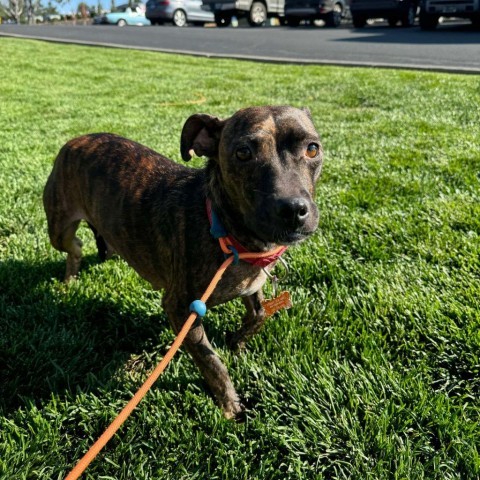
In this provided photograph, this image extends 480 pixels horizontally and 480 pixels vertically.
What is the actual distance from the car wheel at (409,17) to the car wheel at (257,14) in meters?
8.34

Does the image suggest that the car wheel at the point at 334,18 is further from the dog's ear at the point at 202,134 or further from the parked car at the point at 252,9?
the dog's ear at the point at 202,134

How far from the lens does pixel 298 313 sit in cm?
320

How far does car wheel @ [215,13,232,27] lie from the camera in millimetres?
29109

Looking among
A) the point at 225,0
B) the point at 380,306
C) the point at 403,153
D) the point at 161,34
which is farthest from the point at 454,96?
the point at 225,0

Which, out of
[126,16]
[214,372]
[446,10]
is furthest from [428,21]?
[126,16]

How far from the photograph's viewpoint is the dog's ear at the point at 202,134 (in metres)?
2.93

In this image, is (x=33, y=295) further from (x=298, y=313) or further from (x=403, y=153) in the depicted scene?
(x=403, y=153)

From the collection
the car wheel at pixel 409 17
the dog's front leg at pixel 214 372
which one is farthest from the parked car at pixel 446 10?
the dog's front leg at pixel 214 372

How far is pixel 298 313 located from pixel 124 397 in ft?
3.96

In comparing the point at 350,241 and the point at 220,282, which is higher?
the point at 220,282

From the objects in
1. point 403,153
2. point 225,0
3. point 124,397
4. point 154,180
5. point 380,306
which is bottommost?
point 124,397

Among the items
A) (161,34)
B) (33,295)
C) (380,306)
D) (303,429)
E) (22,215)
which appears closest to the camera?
(303,429)

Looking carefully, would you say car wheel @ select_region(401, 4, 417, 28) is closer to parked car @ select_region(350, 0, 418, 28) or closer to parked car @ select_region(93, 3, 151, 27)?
parked car @ select_region(350, 0, 418, 28)

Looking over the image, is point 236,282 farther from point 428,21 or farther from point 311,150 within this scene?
point 428,21
